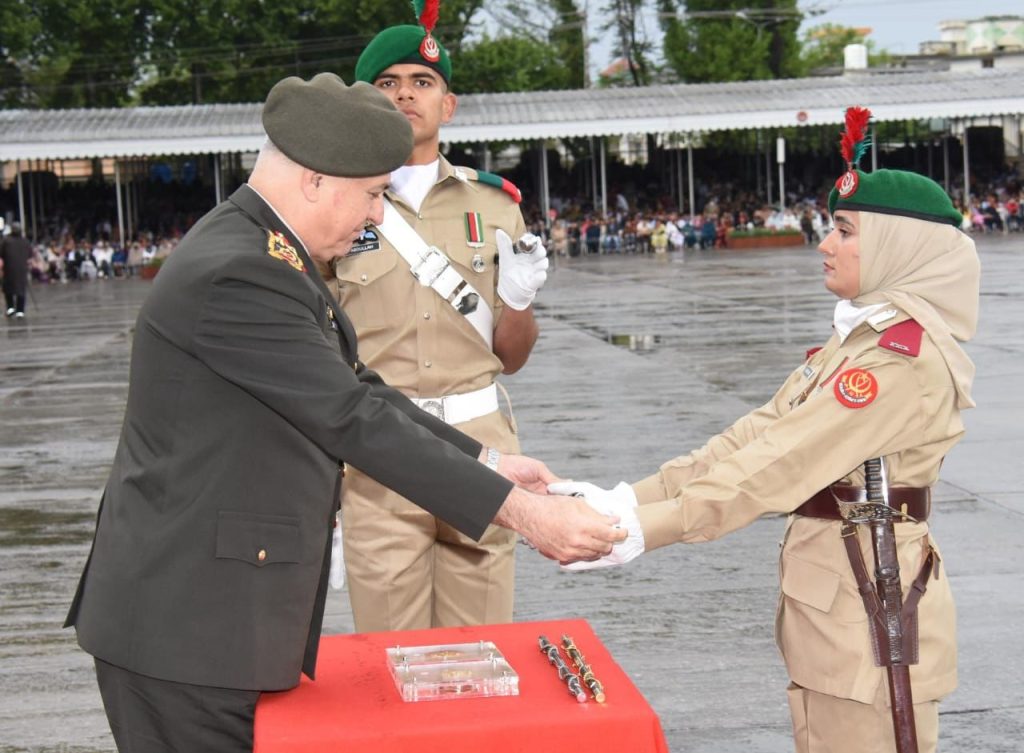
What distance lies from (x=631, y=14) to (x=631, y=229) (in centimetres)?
2710

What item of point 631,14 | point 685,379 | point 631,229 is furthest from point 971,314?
point 631,14

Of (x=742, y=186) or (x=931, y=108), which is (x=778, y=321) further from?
(x=742, y=186)

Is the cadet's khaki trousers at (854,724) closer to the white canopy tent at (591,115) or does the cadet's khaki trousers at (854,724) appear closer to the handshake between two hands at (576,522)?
the handshake between two hands at (576,522)

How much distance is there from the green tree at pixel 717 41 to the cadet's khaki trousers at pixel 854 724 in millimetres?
58762

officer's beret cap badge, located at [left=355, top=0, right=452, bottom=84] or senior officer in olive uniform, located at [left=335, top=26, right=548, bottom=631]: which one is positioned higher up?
officer's beret cap badge, located at [left=355, top=0, right=452, bottom=84]

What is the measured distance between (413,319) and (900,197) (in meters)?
1.46

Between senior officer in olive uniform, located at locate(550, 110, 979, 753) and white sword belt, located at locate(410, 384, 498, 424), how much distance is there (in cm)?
74

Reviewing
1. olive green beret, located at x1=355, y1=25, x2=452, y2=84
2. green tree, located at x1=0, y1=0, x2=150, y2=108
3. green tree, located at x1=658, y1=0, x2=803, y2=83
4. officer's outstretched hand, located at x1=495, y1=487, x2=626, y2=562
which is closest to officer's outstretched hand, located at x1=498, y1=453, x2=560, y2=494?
officer's outstretched hand, located at x1=495, y1=487, x2=626, y2=562

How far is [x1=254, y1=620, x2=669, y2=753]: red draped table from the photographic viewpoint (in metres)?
2.51

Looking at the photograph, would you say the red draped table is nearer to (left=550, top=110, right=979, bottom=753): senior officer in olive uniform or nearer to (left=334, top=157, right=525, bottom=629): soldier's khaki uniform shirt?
(left=550, top=110, right=979, bottom=753): senior officer in olive uniform

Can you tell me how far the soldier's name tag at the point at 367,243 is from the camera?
4273mm

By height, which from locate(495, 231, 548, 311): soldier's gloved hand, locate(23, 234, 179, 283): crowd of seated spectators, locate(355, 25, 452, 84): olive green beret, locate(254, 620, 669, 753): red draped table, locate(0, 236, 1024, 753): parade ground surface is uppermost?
locate(355, 25, 452, 84): olive green beret

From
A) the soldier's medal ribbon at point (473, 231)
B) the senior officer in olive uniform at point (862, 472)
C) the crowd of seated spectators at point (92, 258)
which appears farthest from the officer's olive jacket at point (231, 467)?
the crowd of seated spectators at point (92, 258)

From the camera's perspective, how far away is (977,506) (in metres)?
7.99
